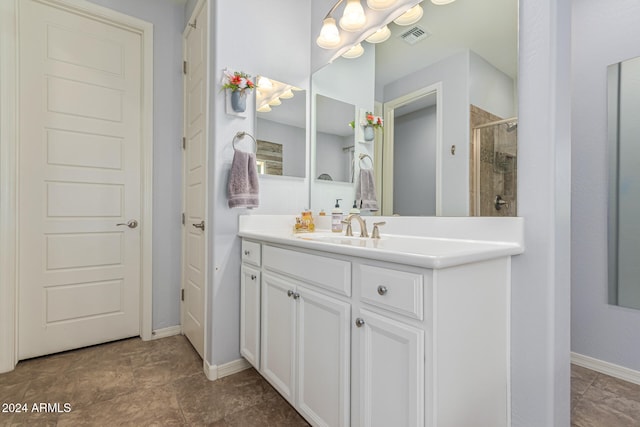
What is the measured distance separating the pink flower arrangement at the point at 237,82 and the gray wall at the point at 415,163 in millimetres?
923

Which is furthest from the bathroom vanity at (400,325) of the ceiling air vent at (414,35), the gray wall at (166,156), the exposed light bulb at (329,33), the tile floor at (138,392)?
the gray wall at (166,156)

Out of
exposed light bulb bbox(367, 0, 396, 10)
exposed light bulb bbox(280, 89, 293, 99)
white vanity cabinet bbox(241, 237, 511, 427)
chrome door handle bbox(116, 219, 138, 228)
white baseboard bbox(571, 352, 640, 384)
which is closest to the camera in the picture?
white vanity cabinet bbox(241, 237, 511, 427)

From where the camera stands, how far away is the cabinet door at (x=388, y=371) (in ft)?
3.00

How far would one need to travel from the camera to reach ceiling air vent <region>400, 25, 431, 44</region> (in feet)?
5.12

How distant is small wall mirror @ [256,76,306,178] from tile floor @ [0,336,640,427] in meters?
1.36

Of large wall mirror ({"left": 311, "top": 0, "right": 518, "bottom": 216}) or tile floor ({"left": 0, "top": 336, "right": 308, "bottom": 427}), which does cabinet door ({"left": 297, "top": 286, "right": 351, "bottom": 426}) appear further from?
large wall mirror ({"left": 311, "top": 0, "right": 518, "bottom": 216})

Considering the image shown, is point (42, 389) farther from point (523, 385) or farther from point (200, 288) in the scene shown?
point (523, 385)

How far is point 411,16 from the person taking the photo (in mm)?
1607

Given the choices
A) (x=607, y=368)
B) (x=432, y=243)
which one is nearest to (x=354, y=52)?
(x=432, y=243)

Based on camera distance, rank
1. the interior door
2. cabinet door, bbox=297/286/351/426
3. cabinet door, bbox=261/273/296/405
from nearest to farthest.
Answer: cabinet door, bbox=297/286/351/426 < cabinet door, bbox=261/273/296/405 < the interior door

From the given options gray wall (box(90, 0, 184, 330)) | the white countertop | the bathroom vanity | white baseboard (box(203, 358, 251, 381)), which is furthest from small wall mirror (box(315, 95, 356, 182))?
white baseboard (box(203, 358, 251, 381))

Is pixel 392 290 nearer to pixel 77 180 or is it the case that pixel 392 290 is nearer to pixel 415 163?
pixel 415 163

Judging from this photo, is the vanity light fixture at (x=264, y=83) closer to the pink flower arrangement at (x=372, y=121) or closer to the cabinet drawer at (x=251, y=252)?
the pink flower arrangement at (x=372, y=121)

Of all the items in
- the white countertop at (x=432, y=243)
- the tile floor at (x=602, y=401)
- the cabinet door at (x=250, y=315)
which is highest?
the white countertop at (x=432, y=243)
